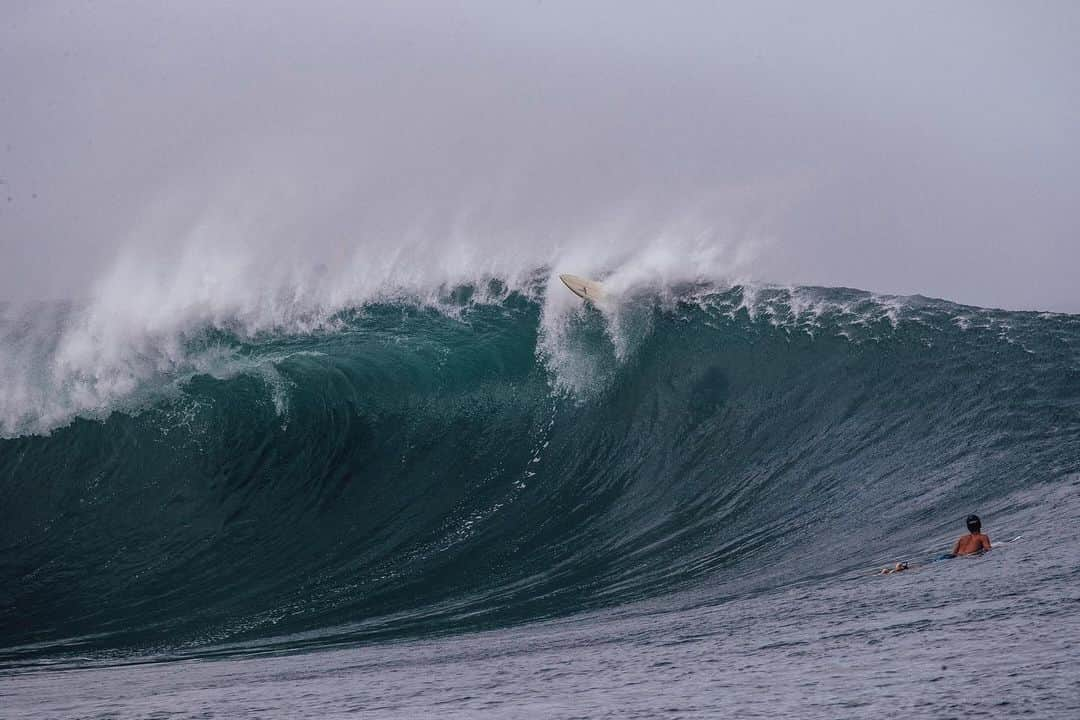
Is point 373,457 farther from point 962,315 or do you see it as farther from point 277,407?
point 962,315

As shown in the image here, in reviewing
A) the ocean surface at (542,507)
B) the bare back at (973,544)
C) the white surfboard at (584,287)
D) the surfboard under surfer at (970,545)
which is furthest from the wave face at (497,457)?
the bare back at (973,544)

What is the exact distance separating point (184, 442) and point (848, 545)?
888 centimetres

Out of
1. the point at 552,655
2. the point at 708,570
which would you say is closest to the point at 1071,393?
the point at 708,570

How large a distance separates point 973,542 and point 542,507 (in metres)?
5.48

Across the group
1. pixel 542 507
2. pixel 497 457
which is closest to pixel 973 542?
pixel 542 507

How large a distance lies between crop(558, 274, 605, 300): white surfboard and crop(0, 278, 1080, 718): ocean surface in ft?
0.88

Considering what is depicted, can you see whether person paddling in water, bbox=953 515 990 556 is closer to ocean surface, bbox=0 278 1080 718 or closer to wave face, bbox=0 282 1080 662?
ocean surface, bbox=0 278 1080 718

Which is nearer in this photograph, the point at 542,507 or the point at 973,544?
the point at 973,544

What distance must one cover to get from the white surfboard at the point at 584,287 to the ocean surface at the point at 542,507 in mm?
267

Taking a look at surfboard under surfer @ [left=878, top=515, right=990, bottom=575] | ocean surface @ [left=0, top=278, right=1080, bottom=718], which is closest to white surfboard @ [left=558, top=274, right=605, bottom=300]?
ocean surface @ [left=0, top=278, right=1080, bottom=718]

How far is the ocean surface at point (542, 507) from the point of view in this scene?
18.9ft

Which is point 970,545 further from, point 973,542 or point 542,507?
point 542,507

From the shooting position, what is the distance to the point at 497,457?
1346cm

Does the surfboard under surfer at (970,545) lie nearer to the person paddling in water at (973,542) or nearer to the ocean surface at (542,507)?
the person paddling in water at (973,542)
